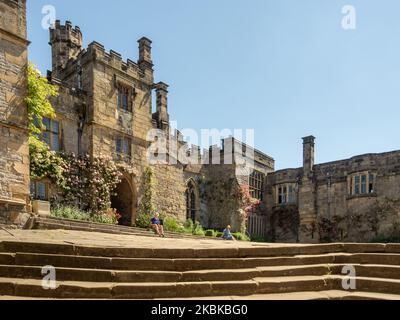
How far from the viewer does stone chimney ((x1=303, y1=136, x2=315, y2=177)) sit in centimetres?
2505

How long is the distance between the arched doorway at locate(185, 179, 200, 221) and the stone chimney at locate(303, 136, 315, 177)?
8.58 metres

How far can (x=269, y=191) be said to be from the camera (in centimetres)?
2733

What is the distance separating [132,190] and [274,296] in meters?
14.7

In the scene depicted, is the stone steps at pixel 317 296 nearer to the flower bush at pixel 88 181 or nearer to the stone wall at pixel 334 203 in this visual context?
the flower bush at pixel 88 181

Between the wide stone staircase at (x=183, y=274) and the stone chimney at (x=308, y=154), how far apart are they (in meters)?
19.5

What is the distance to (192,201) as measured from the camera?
2422 cm

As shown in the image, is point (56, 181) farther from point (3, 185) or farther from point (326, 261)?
point (326, 261)

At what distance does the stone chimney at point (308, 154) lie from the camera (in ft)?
82.2

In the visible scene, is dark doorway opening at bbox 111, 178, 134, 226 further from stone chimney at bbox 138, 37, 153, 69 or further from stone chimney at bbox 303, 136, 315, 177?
stone chimney at bbox 303, 136, 315, 177

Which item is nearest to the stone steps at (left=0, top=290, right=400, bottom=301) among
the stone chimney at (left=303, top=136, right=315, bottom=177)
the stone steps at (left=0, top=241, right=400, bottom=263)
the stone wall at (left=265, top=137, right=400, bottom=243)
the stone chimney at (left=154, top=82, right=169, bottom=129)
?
the stone steps at (left=0, top=241, right=400, bottom=263)

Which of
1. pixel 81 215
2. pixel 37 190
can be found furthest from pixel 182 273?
pixel 37 190

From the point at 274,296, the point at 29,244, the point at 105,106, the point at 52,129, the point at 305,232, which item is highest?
the point at 105,106

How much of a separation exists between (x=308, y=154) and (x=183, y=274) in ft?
72.0
